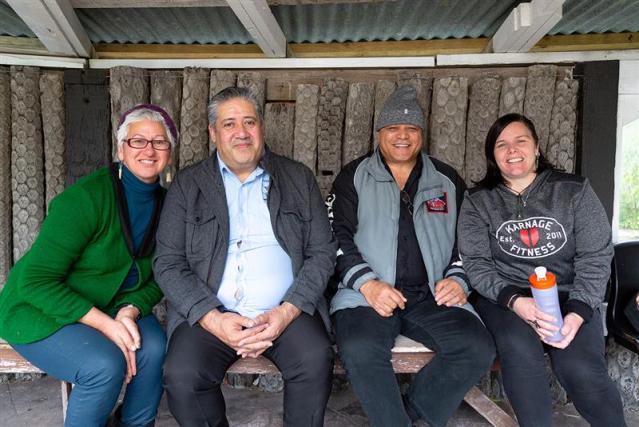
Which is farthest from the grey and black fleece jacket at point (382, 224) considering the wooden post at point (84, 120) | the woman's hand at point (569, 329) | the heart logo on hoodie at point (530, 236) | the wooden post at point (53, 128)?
the wooden post at point (53, 128)

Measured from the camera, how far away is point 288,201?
9.39 feet

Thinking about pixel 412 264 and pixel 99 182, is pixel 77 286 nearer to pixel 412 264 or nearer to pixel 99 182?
pixel 99 182

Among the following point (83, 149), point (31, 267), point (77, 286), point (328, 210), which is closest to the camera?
point (31, 267)

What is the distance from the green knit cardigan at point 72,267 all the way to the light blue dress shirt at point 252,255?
487 mm

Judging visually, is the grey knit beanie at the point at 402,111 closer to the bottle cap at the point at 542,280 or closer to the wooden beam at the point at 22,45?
the bottle cap at the point at 542,280

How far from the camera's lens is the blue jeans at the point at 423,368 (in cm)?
251

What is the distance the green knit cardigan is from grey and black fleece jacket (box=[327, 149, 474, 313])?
43.5 inches

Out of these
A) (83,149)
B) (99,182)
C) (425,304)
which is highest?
(83,149)

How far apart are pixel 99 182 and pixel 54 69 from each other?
74.2 inches

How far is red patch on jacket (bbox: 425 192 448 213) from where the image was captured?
9.97ft

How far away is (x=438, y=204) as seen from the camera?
3.06 meters

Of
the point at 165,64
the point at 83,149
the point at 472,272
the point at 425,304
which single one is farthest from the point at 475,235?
the point at 83,149

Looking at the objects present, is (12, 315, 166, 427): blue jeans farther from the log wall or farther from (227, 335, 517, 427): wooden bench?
the log wall

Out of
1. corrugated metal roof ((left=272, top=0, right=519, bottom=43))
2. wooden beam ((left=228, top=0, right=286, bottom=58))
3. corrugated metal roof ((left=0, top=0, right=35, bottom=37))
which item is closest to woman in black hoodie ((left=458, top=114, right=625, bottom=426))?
corrugated metal roof ((left=272, top=0, right=519, bottom=43))
